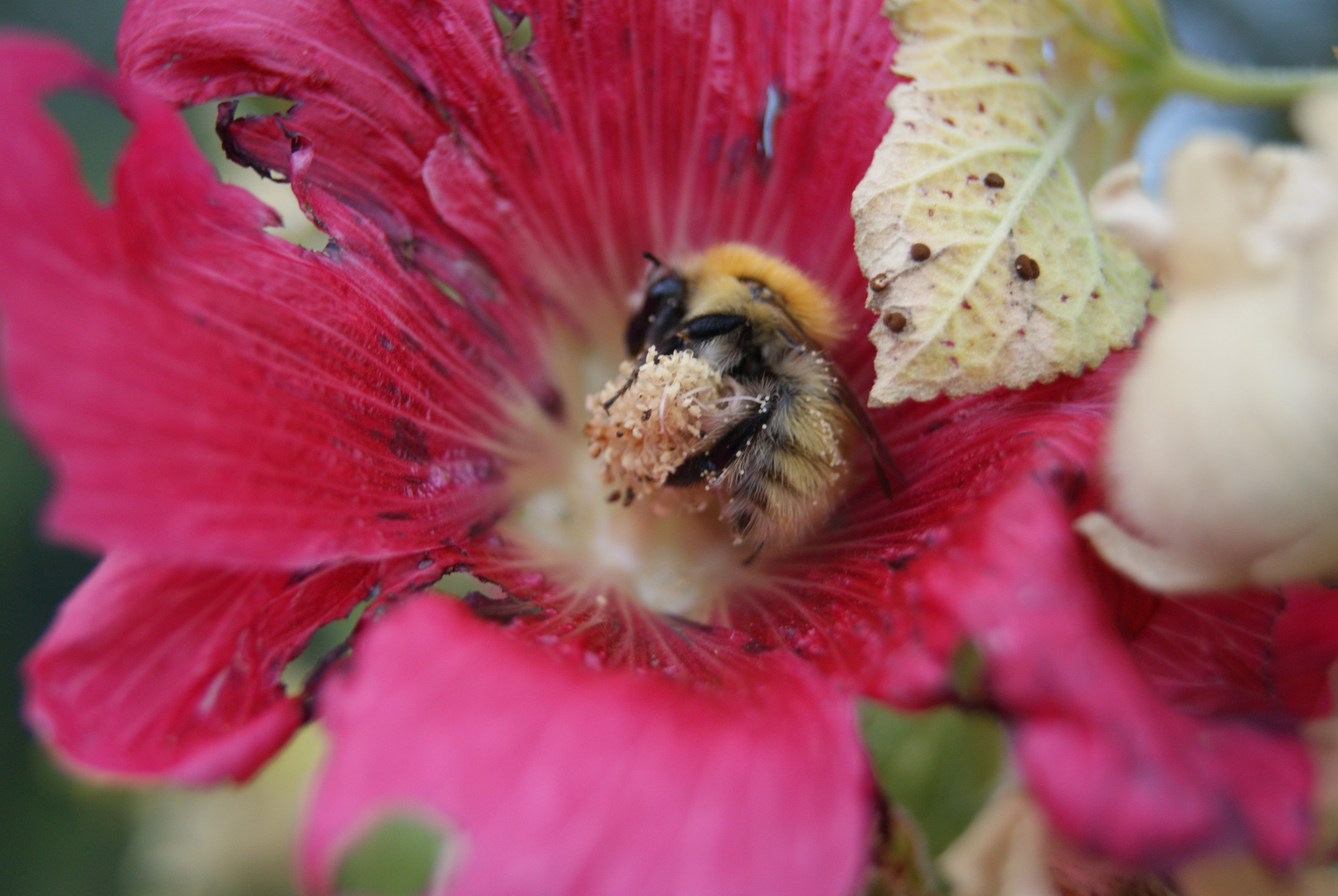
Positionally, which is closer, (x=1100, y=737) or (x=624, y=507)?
(x=1100, y=737)

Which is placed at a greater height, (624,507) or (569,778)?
(569,778)

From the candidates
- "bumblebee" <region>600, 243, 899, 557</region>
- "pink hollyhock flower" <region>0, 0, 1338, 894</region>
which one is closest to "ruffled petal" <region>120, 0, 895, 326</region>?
"pink hollyhock flower" <region>0, 0, 1338, 894</region>

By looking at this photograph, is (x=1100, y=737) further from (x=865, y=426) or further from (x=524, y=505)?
(x=524, y=505)

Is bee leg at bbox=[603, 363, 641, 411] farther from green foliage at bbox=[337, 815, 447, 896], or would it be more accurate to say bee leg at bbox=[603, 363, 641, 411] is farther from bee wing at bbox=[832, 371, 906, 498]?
green foliage at bbox=[337, 815, 447, 896]

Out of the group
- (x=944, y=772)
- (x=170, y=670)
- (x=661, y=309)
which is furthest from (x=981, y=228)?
(x=170, y=670)

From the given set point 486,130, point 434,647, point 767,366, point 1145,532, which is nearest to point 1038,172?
point 767,366

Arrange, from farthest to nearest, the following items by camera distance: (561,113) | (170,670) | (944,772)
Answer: (561,113)
(944,772)
(170,670)
